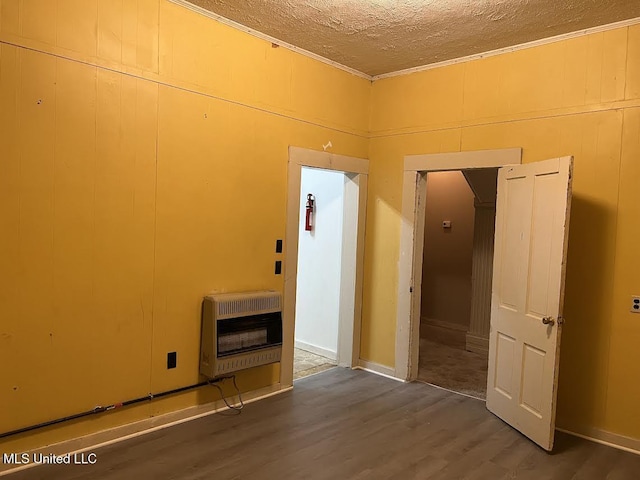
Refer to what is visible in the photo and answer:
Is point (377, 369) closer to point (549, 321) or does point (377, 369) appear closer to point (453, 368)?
point (453, 368)

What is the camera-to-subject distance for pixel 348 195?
4895 mm

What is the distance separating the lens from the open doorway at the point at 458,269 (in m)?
5.65

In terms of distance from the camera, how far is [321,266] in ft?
17.7

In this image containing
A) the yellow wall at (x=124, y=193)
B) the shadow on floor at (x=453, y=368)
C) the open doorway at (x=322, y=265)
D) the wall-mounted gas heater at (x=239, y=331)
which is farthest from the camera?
the open doorway at (x=322, y=265)

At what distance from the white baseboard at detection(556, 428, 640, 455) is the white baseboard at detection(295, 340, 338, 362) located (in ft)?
7.58

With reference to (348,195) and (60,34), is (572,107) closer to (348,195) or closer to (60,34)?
(348,195)

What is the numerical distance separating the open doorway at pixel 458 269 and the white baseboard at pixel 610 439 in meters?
1.69

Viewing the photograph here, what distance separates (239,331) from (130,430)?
963 mm

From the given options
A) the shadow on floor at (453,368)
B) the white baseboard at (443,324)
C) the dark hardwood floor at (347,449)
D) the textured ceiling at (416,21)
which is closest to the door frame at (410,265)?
the shadow on floor at (453,368)

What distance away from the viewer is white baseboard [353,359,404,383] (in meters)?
4.68

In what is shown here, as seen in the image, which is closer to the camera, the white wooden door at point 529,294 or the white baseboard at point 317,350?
the white wooden door at point 529,294

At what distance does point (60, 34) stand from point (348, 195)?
2.82 meters

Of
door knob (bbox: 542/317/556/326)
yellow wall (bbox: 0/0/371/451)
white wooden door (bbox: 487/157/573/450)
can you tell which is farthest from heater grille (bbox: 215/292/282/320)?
door knob (bbox: 542/317/556/326)

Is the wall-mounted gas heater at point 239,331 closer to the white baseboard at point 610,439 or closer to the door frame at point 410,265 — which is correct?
the door frame at point 410,265
